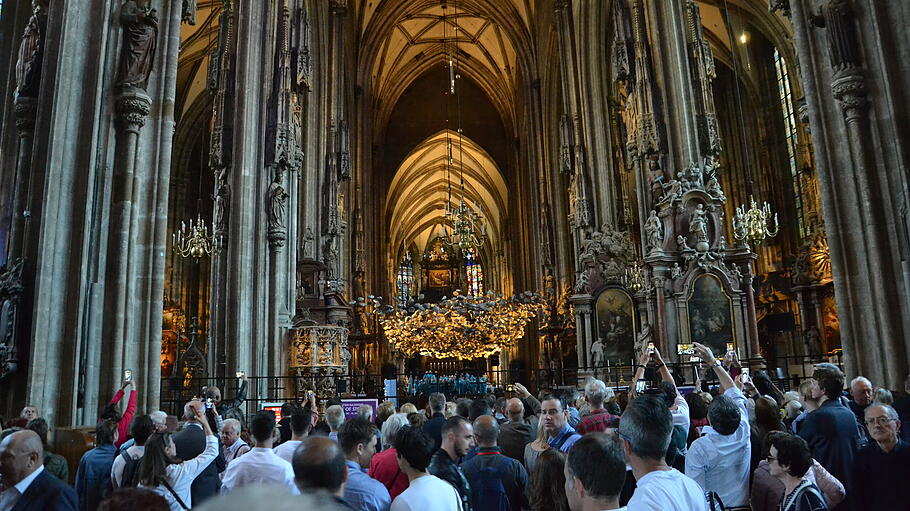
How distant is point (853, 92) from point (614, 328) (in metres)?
12.1

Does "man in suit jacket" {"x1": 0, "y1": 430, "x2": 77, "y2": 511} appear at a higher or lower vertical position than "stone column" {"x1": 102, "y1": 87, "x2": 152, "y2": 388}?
lower

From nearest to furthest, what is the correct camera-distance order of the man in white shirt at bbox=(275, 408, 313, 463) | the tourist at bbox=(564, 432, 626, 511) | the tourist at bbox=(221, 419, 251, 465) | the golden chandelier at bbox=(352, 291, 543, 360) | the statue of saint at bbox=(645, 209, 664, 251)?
the tourist at bbox=(564, 432, 626, 511)
the man in white shirt at bbox=(275, 408, 313, 463)
the tourist at bbox=(221, 419, 251, 465)
the statue of saint at bbox=(645, 209, 664, 251)
the golden chandelier at bbox=(352, 291, 543, 360)

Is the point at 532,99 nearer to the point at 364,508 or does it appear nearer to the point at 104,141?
the point at 104,141

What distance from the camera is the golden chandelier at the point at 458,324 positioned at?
20797 mm

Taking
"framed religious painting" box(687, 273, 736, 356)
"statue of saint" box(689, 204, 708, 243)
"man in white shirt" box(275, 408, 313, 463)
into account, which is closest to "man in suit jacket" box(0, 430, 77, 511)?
"man in white shirt" box(275, 408, 313, 463)

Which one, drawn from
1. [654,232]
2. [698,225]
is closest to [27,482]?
[654,232]

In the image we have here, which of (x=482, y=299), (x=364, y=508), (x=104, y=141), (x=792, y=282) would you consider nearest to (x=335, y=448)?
(x=364, y=508)

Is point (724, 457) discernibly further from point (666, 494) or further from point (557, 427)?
point (666, 494)

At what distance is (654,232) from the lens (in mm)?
16375

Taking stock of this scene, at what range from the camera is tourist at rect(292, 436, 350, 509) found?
8.62 feet

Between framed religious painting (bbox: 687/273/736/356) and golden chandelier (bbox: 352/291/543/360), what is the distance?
6.61 m

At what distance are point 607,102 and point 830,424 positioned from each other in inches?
814

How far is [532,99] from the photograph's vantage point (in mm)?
31750

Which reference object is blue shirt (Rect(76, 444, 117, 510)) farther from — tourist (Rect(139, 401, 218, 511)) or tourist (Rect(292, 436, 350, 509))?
tourist (Rect(292, 436, 350, 509))
